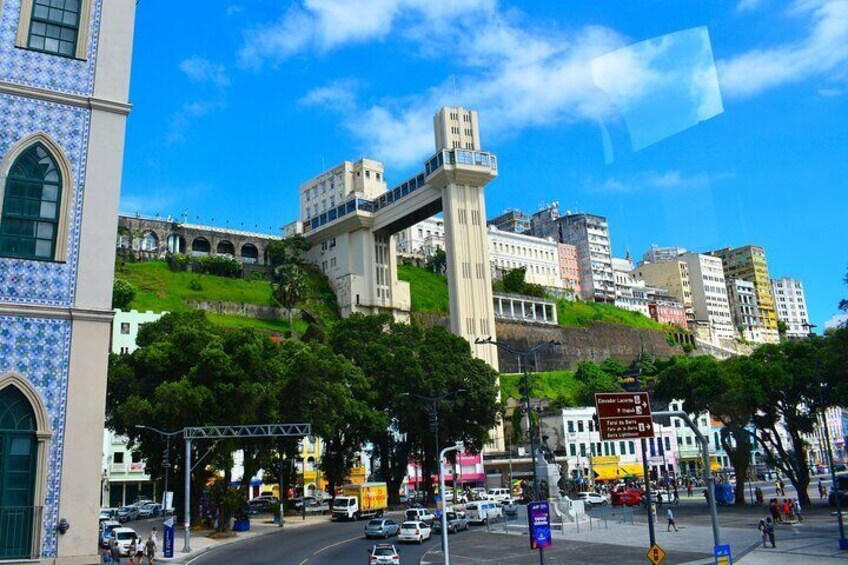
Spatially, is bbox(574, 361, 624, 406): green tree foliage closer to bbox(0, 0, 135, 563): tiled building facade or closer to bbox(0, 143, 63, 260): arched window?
bbox(0, 0, 135, 563): tiled building facade

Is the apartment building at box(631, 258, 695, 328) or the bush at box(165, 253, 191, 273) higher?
the apartment building at box(631, 258, 695, 328)

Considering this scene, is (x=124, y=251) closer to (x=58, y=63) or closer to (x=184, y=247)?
(x=184, y=247)

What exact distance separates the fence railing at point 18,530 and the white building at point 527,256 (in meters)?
142

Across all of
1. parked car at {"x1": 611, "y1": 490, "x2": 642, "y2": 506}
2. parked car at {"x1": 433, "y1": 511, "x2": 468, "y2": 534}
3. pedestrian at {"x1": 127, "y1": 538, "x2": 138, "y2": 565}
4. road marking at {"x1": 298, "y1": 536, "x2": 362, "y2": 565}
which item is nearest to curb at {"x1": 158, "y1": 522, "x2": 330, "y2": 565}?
pedestrian at {"x1": 127, "y1": 538, "x2": 138, "y2": 565}

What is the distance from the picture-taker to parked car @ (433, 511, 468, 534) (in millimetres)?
44406

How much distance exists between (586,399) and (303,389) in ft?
180

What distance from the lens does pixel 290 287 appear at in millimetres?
103938

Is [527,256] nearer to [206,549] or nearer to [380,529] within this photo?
[380,529]

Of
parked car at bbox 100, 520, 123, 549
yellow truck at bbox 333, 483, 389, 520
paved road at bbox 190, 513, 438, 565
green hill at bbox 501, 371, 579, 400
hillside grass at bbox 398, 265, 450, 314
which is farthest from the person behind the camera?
hillside grass at bbox 398, 265, 450, 314

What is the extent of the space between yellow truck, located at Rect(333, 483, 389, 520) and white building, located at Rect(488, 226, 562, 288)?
101763 mm

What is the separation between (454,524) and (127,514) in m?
28.5

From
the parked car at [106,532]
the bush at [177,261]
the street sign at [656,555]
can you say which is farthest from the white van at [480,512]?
the bush at [177,261]

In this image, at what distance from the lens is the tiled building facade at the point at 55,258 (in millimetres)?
13195

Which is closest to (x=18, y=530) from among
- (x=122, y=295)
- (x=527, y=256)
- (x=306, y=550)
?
(x=306, y=550)
